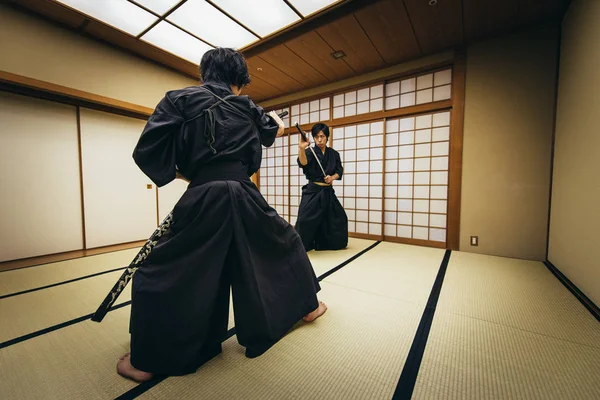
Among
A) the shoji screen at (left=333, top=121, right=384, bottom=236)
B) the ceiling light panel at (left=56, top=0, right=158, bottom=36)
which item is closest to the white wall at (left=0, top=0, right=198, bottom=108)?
the ceiling light panel at (left=56, top=0, right=158, bottom=36)

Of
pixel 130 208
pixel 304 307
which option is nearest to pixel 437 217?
pixel 304 307

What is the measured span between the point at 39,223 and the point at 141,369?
10.3ft

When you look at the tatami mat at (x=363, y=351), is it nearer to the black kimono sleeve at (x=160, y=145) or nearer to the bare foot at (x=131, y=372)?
the bare foot at (x=131, y=372)

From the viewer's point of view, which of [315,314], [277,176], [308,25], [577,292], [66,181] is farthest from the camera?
[277,176]

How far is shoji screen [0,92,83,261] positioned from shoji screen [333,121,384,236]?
3792 mm

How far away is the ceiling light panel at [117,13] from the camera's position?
8.36 feet

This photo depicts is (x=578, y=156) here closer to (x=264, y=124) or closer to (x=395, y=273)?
(x=395, y=273)

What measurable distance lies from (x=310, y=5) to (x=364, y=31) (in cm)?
72

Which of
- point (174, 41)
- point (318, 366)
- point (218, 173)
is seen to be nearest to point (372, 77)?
point (174, 41)

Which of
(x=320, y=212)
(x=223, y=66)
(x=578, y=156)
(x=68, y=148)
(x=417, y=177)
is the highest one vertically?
(x=223, y=66)

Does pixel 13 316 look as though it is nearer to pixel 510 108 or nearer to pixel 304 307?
pixel 304 307

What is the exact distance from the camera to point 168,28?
2.95 m

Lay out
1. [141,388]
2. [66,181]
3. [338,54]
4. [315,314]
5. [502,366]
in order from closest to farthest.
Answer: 1. [141,388]
2. [502,366]
3. [315,314]
4. [66,181]
5. [338,54]

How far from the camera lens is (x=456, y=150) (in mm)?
3293
